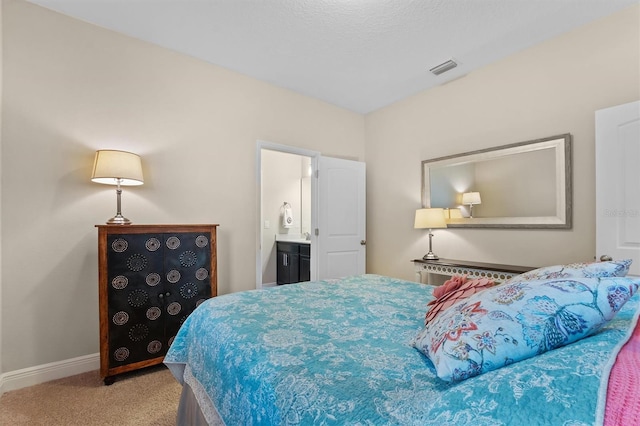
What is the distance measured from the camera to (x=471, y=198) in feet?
10.4

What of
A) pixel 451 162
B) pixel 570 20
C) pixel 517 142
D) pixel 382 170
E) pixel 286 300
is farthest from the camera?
pixel 382 170

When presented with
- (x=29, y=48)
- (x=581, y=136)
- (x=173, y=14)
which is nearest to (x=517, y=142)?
(x=581, y=136)

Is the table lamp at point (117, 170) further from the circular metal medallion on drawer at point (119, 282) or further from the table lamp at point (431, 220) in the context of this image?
the table lamp at point (431, 220)

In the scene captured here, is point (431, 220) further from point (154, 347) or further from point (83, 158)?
point (83, 158)

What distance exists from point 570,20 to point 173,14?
3.19 m

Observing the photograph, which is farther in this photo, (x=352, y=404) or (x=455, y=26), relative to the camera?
(x=455, y=26)

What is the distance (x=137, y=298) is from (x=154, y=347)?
0.42m

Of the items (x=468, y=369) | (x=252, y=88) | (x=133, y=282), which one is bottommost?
(x=133, y=282)

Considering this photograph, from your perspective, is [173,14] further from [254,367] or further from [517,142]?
[517,142]

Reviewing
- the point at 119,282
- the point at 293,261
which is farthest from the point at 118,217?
the point at 293,261

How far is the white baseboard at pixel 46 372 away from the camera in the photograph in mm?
2096

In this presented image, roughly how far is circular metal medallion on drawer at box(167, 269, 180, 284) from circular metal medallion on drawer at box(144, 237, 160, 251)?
9.1 inches

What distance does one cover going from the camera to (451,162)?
131 inches

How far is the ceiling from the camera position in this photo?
224 centimetres
